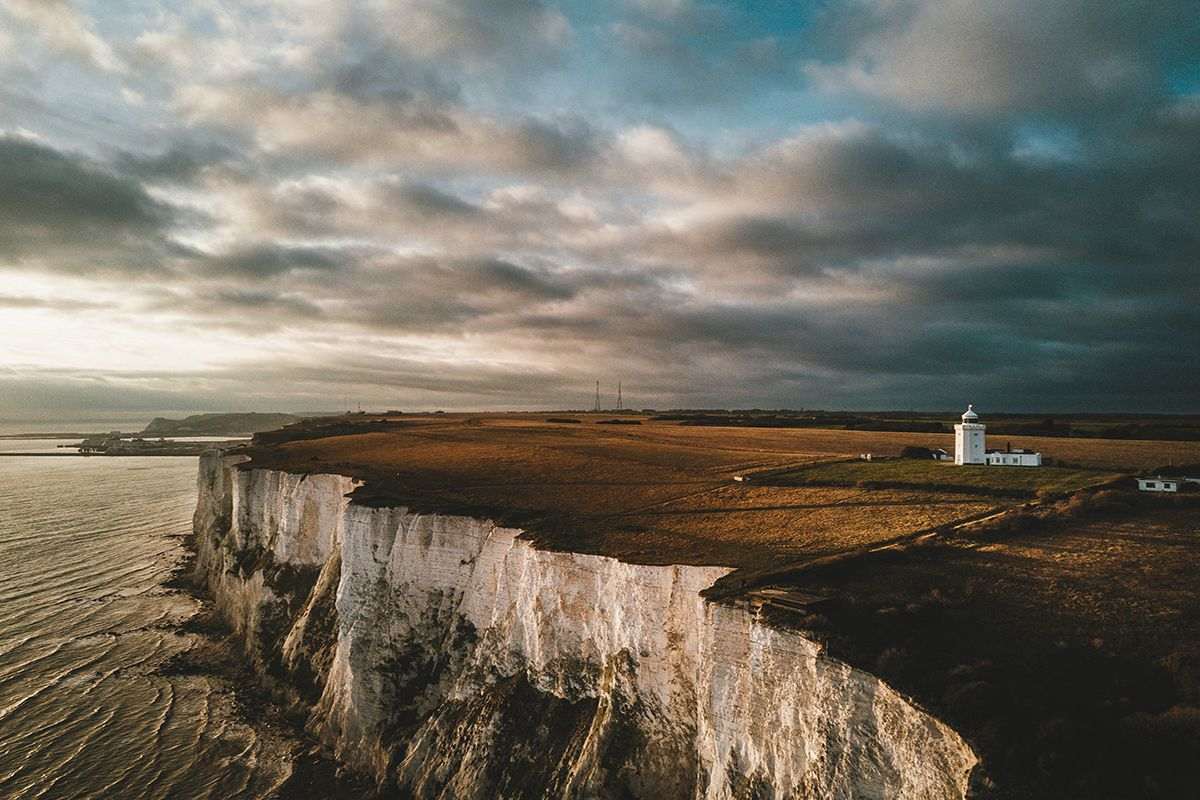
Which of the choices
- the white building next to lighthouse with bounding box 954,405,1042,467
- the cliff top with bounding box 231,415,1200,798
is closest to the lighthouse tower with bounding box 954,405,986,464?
the white building next to lighthouse with bounding box 954,405,1042,467

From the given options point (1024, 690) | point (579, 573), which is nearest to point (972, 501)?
point (1024, 690)

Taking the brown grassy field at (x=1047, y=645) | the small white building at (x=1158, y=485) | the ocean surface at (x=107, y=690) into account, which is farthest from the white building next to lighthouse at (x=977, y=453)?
the ocean surface at (x=107, y=690)

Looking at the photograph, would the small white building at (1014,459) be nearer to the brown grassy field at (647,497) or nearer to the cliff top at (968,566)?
the cliff top at (968,566)

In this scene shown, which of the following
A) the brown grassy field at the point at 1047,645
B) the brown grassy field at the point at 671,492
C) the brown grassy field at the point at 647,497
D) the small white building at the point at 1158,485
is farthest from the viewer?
the small white building at the point at 1158,485

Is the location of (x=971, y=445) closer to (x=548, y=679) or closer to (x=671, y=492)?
(x=671, y=492)

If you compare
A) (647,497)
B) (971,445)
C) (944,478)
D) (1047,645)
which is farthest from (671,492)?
(1047,645)

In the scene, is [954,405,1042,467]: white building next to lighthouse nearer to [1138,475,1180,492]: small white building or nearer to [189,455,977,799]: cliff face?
[1138,475,1180,492]: small white building

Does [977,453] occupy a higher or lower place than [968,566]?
higher
